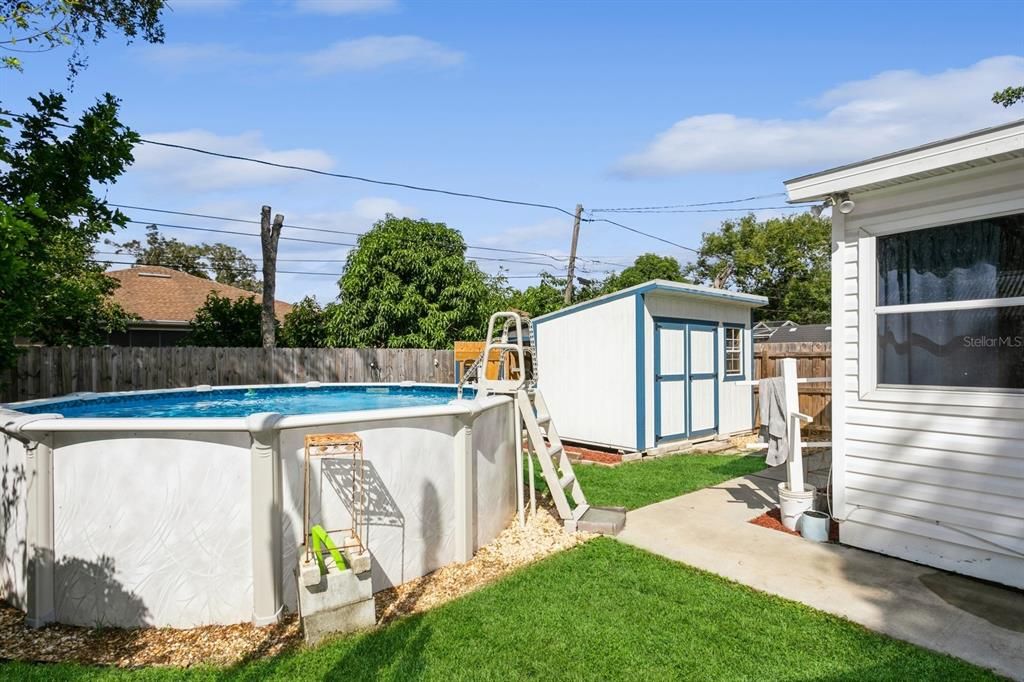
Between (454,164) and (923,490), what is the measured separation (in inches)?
589

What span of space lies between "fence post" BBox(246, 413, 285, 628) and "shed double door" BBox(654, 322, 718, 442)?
6376 mm

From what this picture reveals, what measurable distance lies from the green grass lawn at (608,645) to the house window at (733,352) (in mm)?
6786

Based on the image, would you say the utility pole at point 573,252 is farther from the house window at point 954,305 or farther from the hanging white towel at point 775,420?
the house window at point 954,305

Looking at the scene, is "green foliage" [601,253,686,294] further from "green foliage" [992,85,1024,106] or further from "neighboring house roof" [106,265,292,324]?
"neighboring house roof" [106,265,292,324]

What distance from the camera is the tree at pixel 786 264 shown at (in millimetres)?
34031

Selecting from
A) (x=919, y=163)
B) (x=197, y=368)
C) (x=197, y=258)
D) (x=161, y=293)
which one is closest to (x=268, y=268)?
(x=197, y=368)

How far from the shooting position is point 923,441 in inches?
165

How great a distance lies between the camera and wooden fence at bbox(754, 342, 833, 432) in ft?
30.5

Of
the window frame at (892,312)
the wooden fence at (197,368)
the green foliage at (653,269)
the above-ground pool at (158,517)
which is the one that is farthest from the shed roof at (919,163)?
the green foliage at (653,269)

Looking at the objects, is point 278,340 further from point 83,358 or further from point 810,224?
point 810,224

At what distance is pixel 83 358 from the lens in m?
8.70

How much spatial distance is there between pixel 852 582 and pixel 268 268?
13090 millimetres

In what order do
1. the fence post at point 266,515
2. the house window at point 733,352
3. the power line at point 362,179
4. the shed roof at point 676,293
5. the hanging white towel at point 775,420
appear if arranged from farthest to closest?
the power line at point 362,179 < the house window at point 733,352 < the shed roof at point 676,293 < the hanging white towel at point 775,420 < the fence post at point 266,515

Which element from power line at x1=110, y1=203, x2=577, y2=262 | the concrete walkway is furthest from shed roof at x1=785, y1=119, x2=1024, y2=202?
power line at x1=110, y1=203, x2=577, y2=262
